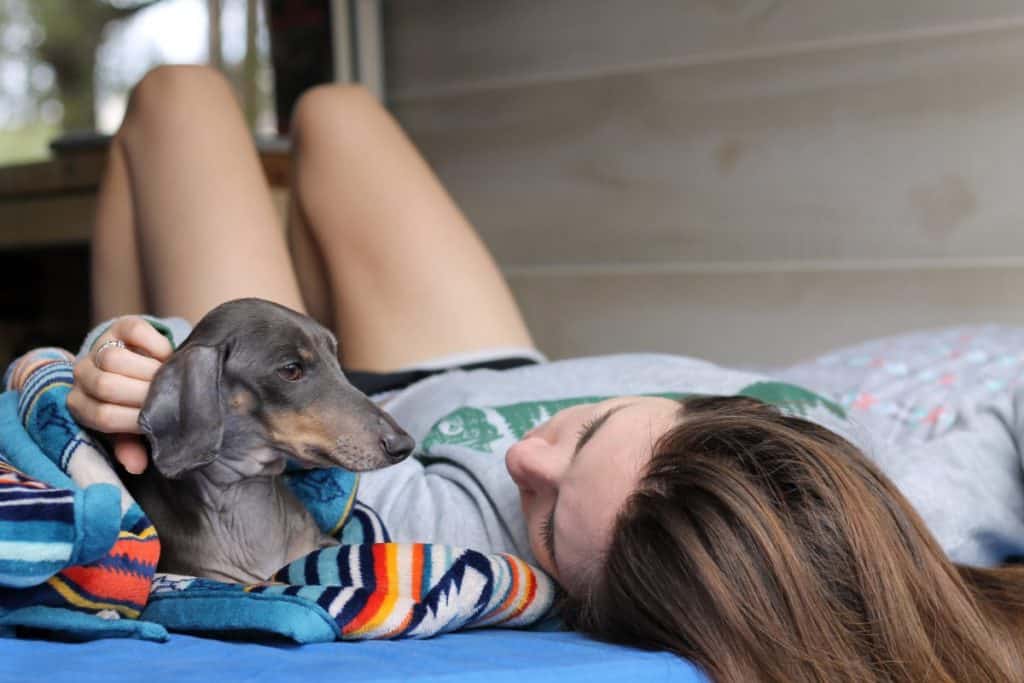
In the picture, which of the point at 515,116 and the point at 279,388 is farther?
the point at 515,116

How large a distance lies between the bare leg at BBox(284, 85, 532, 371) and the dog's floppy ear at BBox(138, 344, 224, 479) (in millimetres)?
721

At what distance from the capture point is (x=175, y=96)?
1518mm

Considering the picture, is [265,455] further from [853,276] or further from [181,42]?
[181,42]

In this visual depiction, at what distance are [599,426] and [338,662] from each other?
0.34 m

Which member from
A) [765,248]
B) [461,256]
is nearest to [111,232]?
[461,256]

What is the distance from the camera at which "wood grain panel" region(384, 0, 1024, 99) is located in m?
2.14

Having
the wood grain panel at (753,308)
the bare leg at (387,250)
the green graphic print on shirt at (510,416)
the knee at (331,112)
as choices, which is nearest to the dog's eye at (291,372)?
the green graphic print on shirt at (510,416)

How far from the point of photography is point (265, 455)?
86cm

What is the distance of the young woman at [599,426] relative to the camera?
792 millimetres

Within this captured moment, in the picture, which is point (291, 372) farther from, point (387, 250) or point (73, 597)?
point (387, 250)

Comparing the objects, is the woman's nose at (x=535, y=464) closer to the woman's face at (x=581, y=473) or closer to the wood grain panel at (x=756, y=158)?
the woman's face at (x=581, y=473)

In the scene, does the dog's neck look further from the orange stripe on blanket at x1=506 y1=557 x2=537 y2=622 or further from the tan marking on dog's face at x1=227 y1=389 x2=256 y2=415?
the orange stripe on blanket at x1=506 y1=557 x2=537 y2=622

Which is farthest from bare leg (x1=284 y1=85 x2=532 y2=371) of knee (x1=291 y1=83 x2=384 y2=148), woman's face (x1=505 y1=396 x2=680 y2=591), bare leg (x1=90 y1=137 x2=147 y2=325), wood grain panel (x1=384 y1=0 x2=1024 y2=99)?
wood grain panel (x1=384 y1=0 x2=1024 y2=99)

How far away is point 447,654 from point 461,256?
87 centimetres
